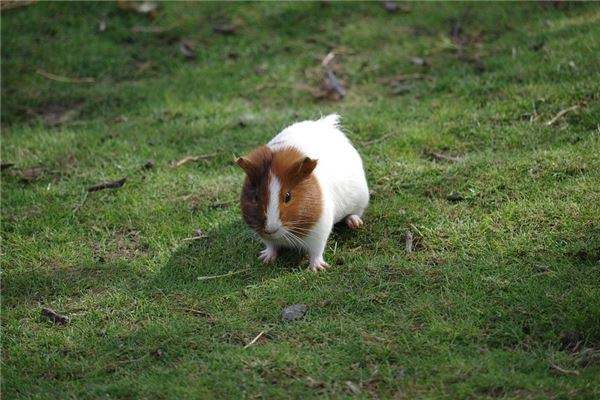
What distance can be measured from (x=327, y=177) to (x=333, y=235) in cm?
53

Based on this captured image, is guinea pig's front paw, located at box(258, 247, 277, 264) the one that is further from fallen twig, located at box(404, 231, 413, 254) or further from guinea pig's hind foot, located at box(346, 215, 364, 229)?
A: fallen twig, located at box(404, 231, 413, 254)

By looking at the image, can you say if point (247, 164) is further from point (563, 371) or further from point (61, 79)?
point (61, 79)

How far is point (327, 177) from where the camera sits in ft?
17.5

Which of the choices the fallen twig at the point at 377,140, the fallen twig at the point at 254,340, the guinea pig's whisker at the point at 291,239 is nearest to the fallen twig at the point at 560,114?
the fallen twig at the point at 377,140

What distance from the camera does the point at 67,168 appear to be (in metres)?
7.01

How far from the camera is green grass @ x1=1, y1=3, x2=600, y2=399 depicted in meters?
4.40

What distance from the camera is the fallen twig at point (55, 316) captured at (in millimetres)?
5039

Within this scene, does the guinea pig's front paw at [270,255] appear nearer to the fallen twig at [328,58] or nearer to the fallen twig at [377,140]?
the fallen twig at [377,140]

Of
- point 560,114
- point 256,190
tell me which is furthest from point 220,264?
point 560,114

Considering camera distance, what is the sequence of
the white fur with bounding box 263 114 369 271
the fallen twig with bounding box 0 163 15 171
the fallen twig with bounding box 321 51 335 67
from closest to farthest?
the white fur with bounding box 263 114 369 271
the fallen twig with bounding box 0 163 15 171
the fallen twig with bounding box 321 51 335 67

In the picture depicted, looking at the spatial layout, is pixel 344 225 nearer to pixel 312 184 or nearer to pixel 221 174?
pixel 312 184

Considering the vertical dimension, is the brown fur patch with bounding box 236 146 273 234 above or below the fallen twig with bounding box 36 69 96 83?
above

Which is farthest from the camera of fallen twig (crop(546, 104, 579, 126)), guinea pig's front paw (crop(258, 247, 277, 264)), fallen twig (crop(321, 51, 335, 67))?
fallen twig (crop(321, 51, 335, 67))

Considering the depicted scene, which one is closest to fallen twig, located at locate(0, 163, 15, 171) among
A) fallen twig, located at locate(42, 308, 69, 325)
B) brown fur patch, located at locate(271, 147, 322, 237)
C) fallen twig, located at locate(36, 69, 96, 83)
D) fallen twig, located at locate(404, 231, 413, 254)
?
fallen twig, located at locate(36, 69, 96, 83)
